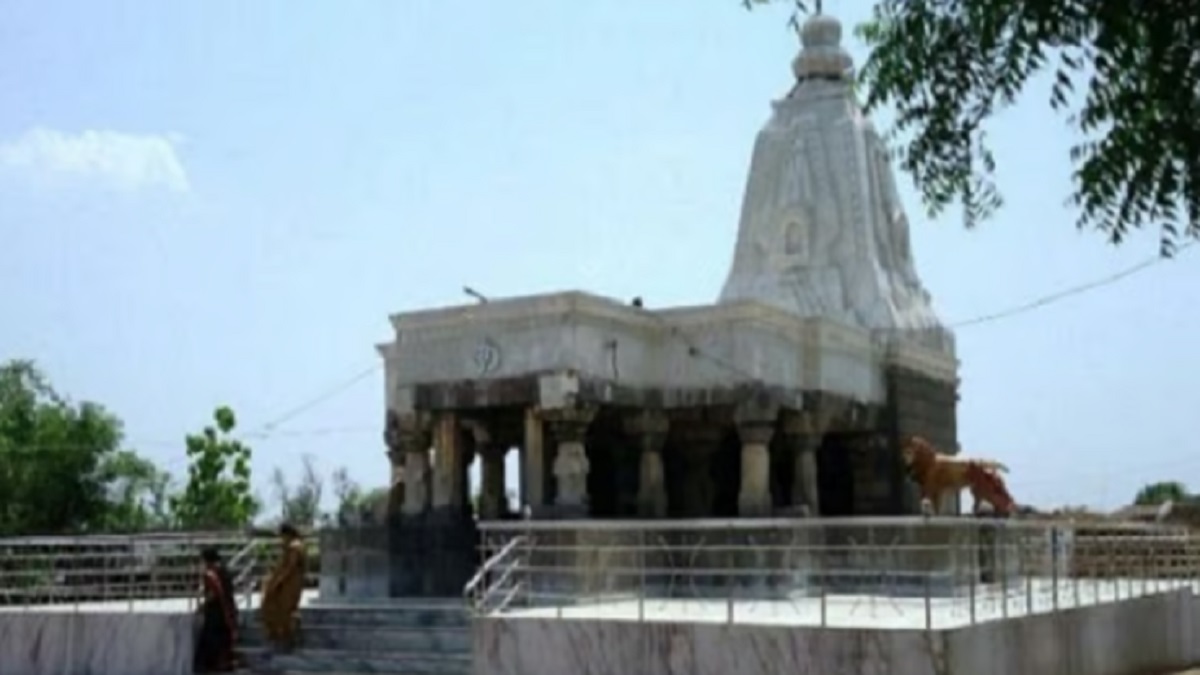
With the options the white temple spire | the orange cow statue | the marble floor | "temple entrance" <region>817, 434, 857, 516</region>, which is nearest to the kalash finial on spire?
the white temple spire

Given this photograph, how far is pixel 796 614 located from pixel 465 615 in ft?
13.2

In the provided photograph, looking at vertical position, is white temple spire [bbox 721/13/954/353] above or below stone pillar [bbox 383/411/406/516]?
above

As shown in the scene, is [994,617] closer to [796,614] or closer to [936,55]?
[796,614]

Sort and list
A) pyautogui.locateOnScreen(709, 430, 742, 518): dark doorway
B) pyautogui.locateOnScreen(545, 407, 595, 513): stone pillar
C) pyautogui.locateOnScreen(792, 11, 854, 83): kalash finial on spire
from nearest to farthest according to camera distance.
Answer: pyautogui.locateOnScreen(545, 407, 595, 513): stone pillar → pyautogui.locateOnScreen(709, 430, 742, 518): dark doorway → pyautogui.locateOnScreen(792, 11, 854, 83): kalash finial on spire

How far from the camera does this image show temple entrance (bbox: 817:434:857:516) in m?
23.1

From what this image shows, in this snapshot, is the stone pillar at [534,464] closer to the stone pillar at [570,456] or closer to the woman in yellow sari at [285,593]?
the stone pillar at [570,456]

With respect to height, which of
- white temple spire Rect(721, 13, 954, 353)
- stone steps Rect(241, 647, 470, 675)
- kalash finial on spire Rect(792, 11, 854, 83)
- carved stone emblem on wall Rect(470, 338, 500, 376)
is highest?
kalash finial on spire Rect(792, 11, 854, 83)

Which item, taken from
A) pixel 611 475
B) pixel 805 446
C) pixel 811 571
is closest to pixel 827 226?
pixel 805 446

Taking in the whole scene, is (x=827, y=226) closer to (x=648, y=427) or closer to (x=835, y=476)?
(x=835, y=476)

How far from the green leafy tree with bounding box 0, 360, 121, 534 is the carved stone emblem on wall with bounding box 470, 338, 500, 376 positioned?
19.3 m

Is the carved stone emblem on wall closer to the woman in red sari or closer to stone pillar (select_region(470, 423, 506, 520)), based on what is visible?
stone pillar (select_region(470, 423, 506, 520))

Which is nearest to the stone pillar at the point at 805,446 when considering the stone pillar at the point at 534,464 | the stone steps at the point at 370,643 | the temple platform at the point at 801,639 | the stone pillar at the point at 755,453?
the stone pillar at the point at 755,453

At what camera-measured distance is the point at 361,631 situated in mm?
16016

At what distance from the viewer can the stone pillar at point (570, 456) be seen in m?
18.9
